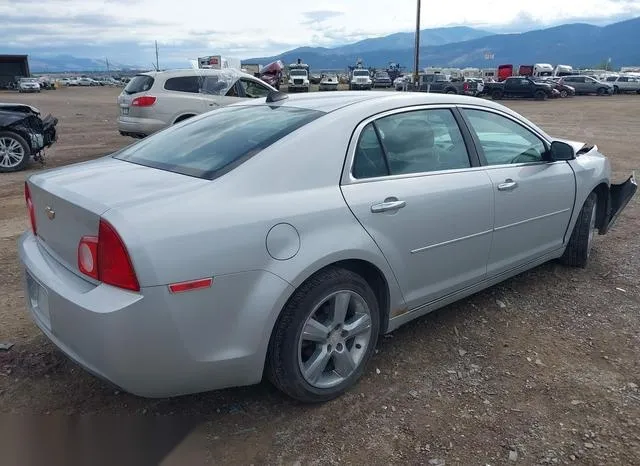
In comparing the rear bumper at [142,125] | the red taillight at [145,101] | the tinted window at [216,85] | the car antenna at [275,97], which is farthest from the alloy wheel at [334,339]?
the tinted window at [216,85]

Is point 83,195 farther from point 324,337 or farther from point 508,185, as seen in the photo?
point 508,185

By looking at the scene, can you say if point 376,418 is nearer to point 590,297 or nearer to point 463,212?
point 463,212

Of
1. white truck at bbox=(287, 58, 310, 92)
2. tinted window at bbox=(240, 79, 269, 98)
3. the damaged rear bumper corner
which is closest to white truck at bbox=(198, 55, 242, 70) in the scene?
white truck at bbox=(287, 58, 310, 92)

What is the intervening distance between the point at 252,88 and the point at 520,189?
A: 31.3 ft

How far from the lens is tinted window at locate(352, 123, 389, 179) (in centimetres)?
297

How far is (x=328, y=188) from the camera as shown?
2.79m

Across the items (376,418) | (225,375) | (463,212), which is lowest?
(376,418)

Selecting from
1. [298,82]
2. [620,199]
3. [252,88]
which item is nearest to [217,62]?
[298,82]

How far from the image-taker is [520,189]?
A: 3.78 metres

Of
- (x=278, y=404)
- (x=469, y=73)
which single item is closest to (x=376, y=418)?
(x=278, y=404)

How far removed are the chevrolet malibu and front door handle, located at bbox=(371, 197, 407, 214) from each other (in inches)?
0.4

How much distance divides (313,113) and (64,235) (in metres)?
1.44

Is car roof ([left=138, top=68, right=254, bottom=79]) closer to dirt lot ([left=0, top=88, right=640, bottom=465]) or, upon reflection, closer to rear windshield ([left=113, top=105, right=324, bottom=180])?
dirt lot ([left=0, top=88, right=640, bottom=465])

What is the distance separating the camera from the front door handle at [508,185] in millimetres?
3631
